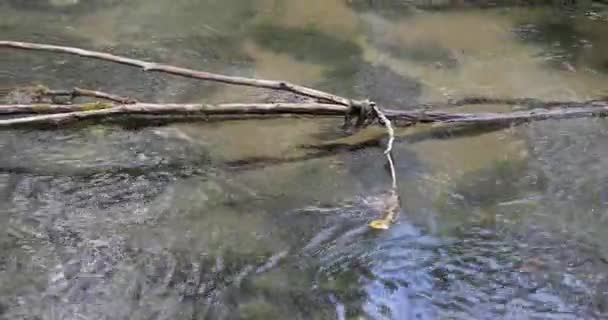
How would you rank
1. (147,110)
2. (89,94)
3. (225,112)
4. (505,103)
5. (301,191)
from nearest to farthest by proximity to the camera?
(301,191), (147,110), (225,112), (89,94), (505,103)

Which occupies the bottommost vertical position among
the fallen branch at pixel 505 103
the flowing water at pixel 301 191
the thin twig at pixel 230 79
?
the flowing water at pixel 301 191

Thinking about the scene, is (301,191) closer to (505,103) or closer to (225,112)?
(225,112)

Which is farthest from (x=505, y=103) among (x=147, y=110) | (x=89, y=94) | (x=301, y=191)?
(x=89, y=94)

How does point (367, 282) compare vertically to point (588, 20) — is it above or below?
below

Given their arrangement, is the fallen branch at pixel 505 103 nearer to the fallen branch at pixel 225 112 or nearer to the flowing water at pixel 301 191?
the flowing water at pixel 301 191

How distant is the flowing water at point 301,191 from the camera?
275cm

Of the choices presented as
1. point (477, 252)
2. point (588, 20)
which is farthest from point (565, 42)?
point (477, 252)

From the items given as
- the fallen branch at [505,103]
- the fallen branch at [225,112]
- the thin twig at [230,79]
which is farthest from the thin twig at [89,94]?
the fallen branch at [505,103]

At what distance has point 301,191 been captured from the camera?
333 cm

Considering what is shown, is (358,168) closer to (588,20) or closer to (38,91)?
(38,91)

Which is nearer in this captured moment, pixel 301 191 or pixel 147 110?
pixel 301 191

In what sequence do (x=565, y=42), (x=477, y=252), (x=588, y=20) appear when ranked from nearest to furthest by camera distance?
(x=477, y=252)
(x=565, y=42)
(x=588, y=20)

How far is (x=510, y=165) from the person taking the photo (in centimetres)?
357

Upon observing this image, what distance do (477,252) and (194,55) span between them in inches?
88.0
